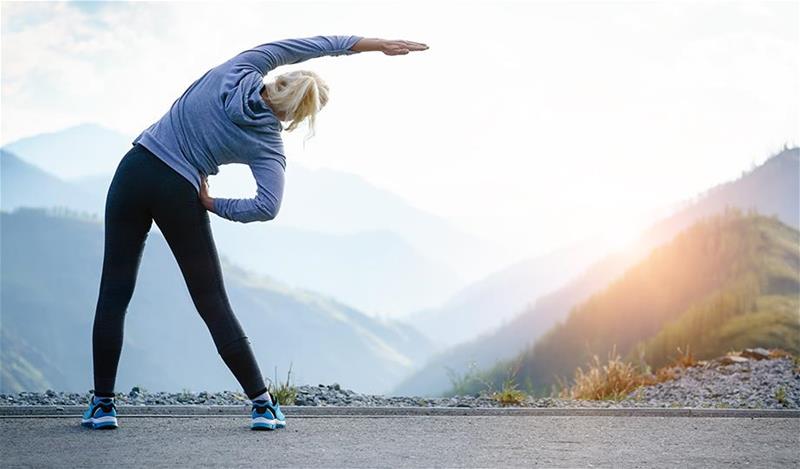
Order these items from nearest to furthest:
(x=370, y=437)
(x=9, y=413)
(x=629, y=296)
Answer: (x=370, y=437), (x=9, y=413), (x=629, y=296)

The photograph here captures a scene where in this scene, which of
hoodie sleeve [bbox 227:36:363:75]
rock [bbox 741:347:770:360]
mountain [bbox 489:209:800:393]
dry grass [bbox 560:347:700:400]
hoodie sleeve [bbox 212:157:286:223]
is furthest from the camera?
mountain [bbox 489:209:800:393]

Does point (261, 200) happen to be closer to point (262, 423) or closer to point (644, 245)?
point (262, 423)

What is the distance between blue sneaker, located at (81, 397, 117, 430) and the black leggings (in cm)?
6

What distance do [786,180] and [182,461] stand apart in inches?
1662

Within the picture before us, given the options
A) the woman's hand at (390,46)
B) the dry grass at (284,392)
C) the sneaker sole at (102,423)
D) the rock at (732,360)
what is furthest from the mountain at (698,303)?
the sneaker sole at (102,423)

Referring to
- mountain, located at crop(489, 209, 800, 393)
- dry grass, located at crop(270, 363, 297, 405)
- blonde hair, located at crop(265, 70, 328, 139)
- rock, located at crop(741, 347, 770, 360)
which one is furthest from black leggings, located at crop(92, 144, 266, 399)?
mountain, located at crop(489, 209, 800, 393)

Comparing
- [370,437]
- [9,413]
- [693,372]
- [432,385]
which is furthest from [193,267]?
[432,385]

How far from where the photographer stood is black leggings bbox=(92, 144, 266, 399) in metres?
4.99

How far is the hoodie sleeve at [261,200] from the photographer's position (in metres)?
4.87

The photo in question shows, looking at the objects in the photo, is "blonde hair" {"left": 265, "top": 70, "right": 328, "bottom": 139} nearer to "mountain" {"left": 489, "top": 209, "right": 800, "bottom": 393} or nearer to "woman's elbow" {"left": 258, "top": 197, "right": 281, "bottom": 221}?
"woman's elbow" {"left": 258, "top": 197, "right": 281, "bottom": 221}

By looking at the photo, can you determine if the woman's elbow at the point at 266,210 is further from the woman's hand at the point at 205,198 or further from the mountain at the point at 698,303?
the mountain at the point at 698,303

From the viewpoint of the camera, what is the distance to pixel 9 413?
19.3ft

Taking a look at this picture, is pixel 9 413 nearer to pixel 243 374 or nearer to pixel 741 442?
pixel 243 374

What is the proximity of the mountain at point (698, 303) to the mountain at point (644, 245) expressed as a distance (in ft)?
3.49
